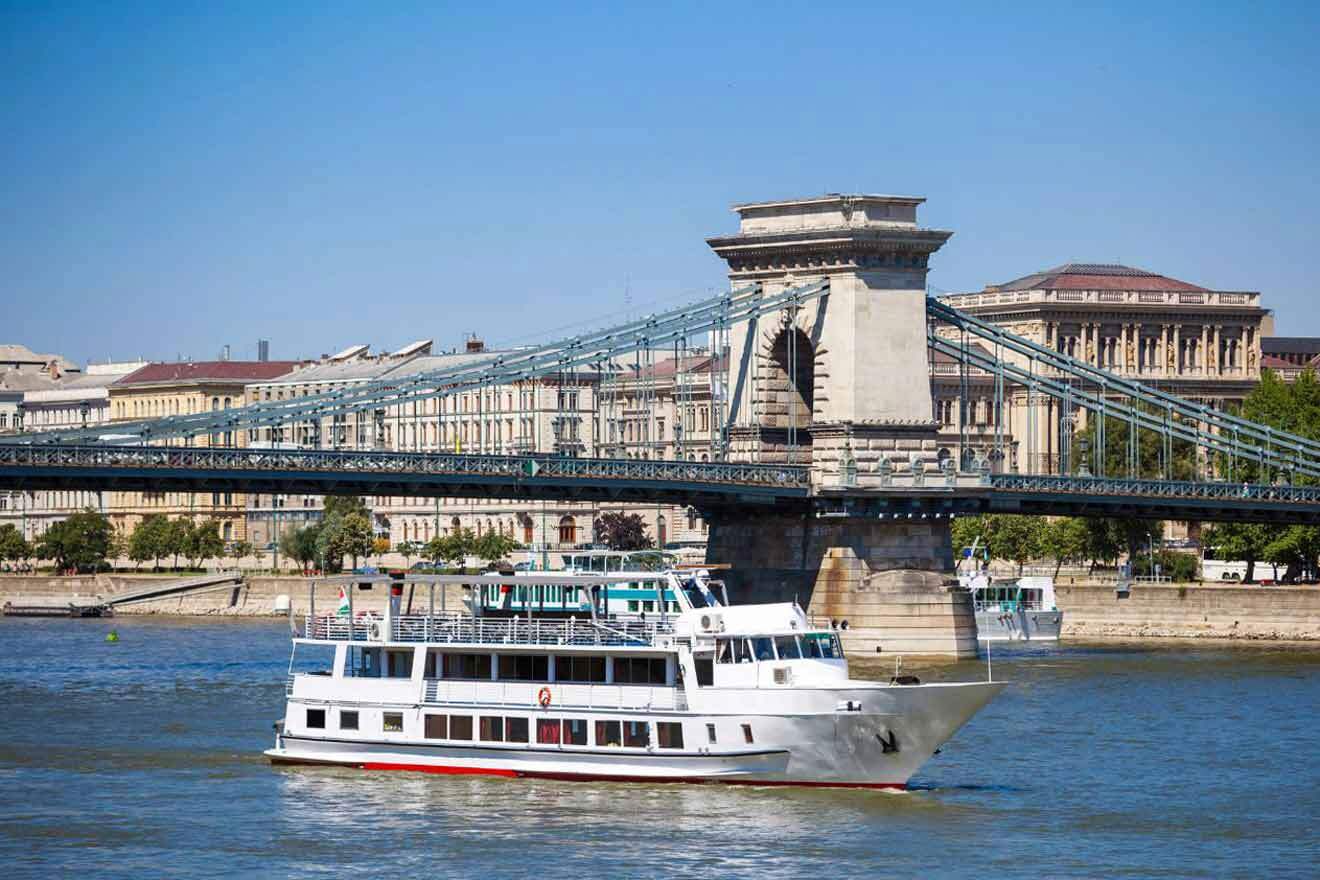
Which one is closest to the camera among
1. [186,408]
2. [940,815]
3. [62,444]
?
[940,815]

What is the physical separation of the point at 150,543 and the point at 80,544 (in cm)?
340

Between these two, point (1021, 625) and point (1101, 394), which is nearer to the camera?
point (1101, 394)

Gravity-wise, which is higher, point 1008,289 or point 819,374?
point 1008,289

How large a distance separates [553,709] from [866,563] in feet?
109

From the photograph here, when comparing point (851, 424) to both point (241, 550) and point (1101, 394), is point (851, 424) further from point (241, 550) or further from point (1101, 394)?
point (241, 550)

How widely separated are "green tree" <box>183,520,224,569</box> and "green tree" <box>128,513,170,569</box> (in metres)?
1.19

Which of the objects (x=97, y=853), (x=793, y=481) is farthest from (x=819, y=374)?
(x=97, y=853)

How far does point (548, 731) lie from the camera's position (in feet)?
171

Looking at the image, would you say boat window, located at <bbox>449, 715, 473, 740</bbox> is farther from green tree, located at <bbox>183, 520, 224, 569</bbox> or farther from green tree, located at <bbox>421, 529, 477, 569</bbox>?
green tree, located at <bbox>183, 520, 224, 569</bbox>

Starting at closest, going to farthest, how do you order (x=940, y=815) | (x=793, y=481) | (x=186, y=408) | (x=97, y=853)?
(x=97, y=853)
(x=940, y=815)
(x=793, y=481)
(x=186, y=408)

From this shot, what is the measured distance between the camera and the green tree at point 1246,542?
10738 cm

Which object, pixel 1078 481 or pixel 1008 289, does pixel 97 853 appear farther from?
pixel 1008 289

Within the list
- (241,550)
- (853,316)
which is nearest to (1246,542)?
(853,316)

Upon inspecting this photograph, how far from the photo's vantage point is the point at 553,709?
52188mm
